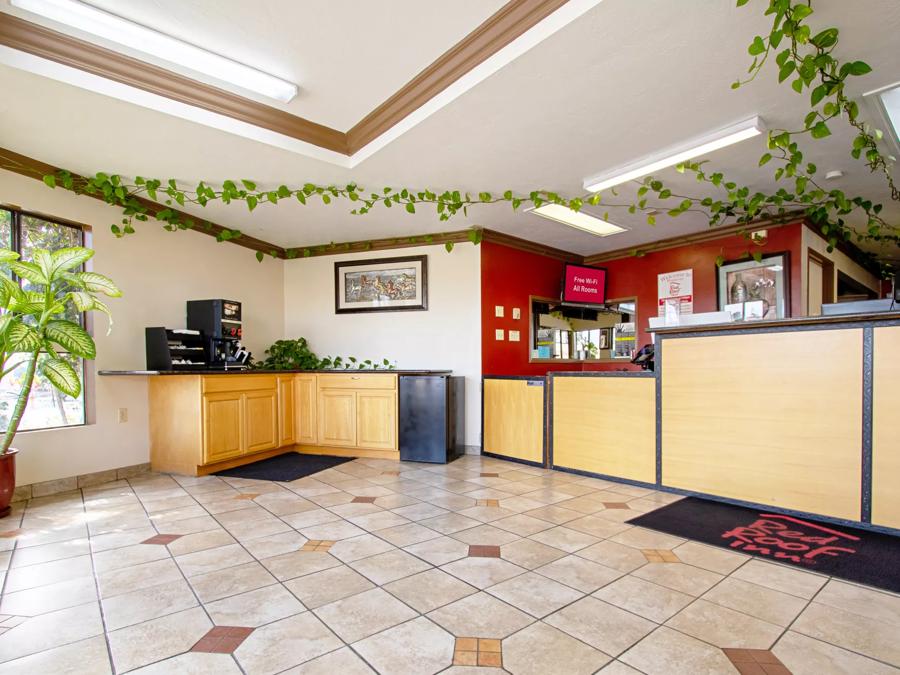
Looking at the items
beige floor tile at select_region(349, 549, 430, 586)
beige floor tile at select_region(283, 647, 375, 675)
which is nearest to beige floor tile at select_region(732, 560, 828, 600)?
beige floor tile at select_region(349, 549, 430, 586)

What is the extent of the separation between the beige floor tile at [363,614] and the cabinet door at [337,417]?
3.14 meters

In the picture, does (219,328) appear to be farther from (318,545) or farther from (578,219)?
(578,219)

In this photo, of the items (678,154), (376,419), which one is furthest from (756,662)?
(376,419)

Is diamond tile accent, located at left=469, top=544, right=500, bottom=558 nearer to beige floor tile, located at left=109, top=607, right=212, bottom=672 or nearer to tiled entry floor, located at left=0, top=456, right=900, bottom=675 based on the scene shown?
tiled entry floor, located at left=0, top=456, right=900, bottom=675

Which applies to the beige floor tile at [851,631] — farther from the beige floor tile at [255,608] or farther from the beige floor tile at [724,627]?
the beige floor tile at [255,608]

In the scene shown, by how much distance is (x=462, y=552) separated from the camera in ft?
7.94

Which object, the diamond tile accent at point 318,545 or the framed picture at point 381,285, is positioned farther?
the framed picture at point 381,285

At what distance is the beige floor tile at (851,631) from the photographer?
61.4 inches

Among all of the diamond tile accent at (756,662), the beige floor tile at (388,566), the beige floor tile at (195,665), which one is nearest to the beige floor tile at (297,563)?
the beige floor tile at (388,566)

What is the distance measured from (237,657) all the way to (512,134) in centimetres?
316

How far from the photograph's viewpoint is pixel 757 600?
190 centimetres

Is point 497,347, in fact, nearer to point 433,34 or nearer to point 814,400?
point 814,400

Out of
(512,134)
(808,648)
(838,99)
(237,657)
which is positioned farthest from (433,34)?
(808,648)

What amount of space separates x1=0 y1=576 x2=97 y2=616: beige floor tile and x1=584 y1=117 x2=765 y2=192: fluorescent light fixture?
4196 mm
